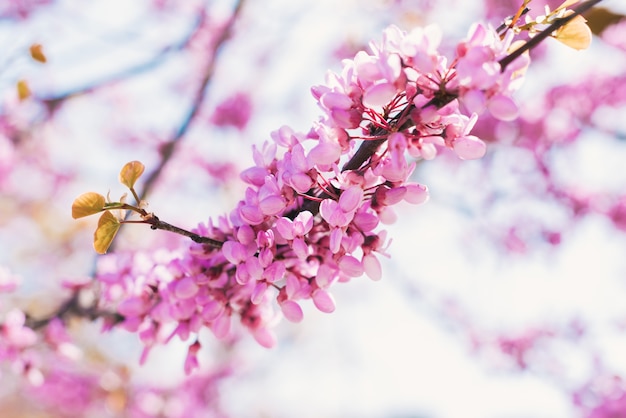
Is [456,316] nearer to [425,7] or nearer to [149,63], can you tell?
[425,7]

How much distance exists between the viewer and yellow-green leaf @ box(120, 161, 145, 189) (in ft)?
3.74

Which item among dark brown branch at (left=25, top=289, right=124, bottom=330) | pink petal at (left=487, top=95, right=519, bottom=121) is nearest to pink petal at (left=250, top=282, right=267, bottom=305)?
pink petal at (left=487, top=95, right=519, bottom=121)

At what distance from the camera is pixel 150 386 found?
4.56 metres

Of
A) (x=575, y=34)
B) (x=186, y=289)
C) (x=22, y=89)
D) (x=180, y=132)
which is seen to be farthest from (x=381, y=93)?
(x=180, y=132)

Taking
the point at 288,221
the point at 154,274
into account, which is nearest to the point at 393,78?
the point at 288,221

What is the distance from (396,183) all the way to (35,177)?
643cm

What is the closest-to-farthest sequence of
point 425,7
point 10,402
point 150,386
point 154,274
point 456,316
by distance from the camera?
point 154,274, point 150,386, point 425,7, point 456,316, point 10,402

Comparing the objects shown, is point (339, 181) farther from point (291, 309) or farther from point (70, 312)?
point (70, 312)

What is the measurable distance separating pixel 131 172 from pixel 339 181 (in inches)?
17.2

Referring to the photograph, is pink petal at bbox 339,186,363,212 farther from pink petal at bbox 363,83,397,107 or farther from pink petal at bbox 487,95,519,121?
pink petal at bbox 487,95,519,121

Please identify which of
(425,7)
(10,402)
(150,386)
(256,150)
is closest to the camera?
(256,150)

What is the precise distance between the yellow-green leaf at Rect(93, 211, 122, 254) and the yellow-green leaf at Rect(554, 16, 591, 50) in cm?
95

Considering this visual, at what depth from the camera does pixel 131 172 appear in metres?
1.14

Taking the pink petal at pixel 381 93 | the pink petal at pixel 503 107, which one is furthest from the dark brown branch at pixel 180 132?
the pink petal at pixel 503 107
